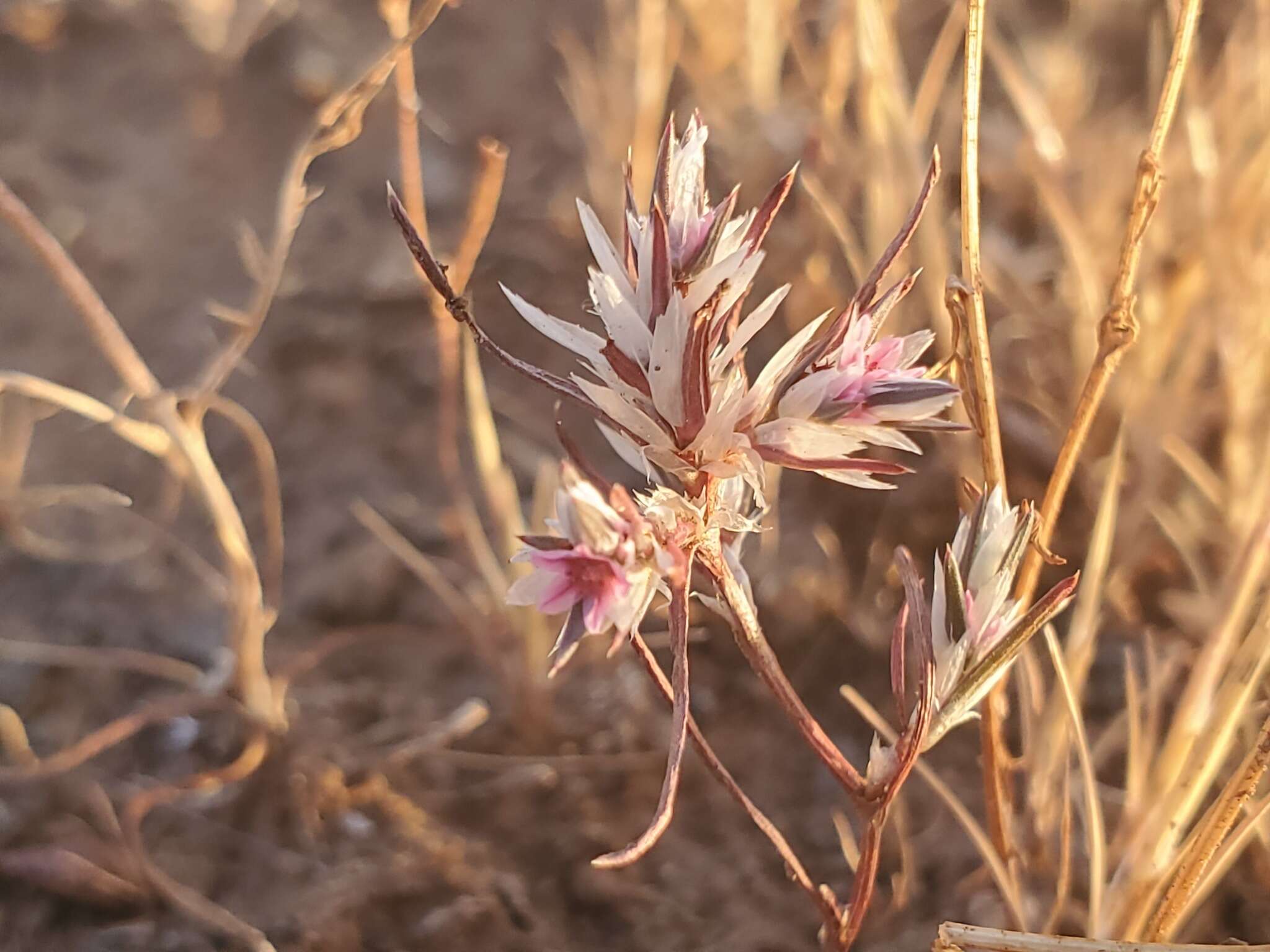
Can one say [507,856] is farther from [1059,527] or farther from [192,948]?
[1059,527]

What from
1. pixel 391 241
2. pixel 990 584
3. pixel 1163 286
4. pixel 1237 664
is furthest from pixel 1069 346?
pixel 391 241

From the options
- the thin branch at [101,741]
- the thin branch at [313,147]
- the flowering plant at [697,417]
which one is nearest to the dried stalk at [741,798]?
the flowering plant at [697,417]

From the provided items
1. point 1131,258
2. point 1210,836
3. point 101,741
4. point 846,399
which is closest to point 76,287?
point 101,741

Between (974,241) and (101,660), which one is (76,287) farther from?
(974,241)

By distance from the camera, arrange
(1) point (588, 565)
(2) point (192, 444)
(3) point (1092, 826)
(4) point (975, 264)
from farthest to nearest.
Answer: (2) point (192, 444) → (3) point (1092, 826) → (4) point (975, 264) → (1) point (588, 565)

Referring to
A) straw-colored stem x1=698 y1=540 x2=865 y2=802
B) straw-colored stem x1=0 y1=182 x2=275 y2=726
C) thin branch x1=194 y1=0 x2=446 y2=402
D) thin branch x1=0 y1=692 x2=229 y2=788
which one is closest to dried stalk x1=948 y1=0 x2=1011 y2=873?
straw-colored stem x1=698 y1=540 x2=865 y2=802

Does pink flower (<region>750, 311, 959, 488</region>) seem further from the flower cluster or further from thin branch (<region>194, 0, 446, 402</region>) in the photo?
thin branch (<region>194, 0, 446, 402</region>)
